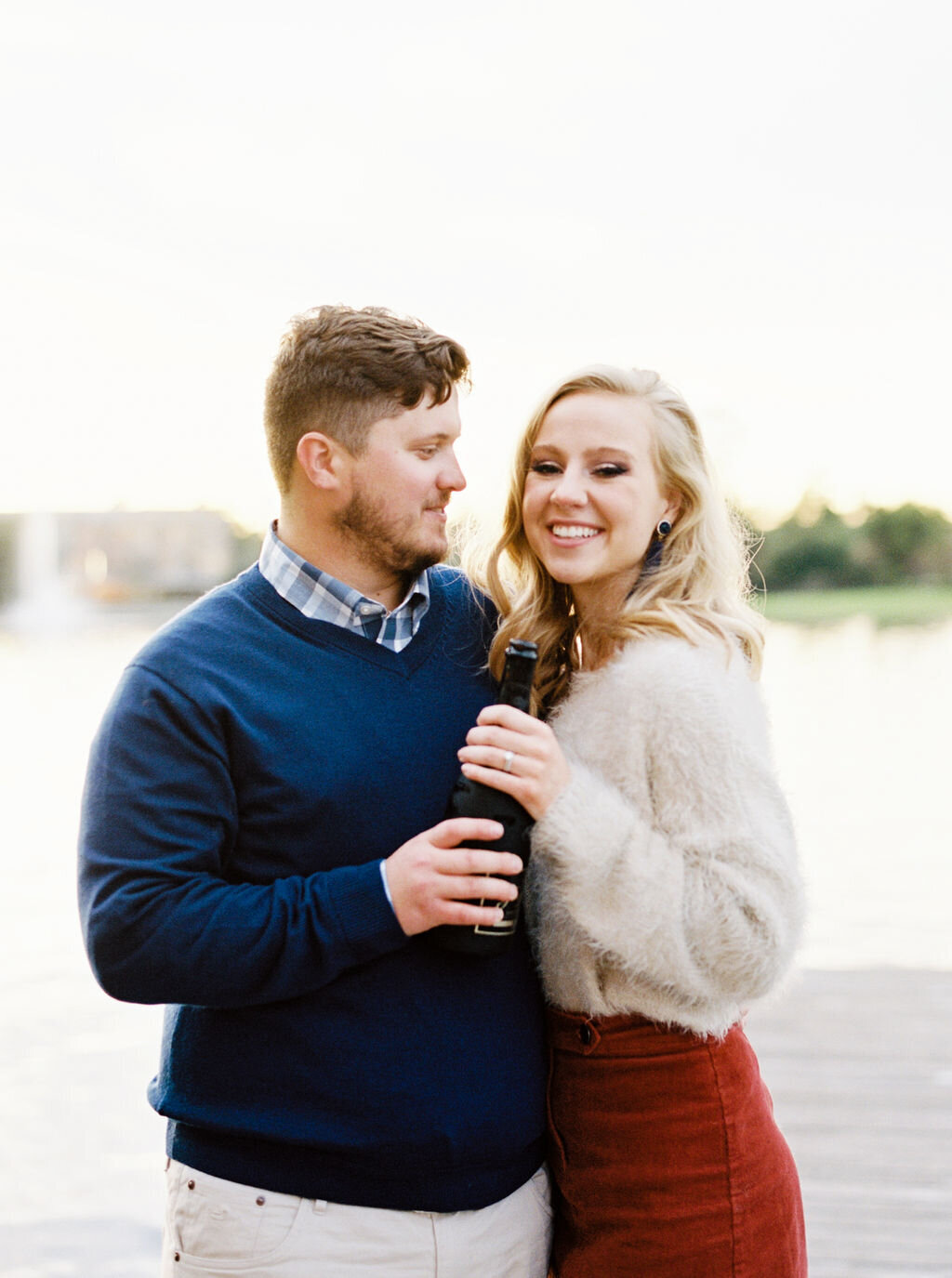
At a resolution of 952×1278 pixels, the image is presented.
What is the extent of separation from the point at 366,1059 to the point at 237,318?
23.6m

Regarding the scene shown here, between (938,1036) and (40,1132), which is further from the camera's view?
(938,1036)

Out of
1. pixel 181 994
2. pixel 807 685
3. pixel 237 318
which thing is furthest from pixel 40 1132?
pixel 237 318

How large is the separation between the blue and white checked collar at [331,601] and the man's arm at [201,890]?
22 cm

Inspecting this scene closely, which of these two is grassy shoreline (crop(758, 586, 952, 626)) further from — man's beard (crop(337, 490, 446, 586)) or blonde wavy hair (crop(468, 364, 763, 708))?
man's beard (crop(337, 490, 446, 586))

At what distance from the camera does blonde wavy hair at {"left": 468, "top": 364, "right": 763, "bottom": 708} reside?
160 cm

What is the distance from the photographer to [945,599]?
1289 inches

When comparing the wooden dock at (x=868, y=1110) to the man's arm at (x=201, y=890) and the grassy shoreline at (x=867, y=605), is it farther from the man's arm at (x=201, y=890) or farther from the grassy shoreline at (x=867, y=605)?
the grassy shoreline at (x=867, y=605)

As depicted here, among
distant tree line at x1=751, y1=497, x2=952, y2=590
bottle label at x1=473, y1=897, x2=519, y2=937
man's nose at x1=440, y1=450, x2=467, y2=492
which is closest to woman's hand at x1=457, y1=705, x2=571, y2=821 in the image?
bottle label at x1=473, y1=897, x2=519, y2=937

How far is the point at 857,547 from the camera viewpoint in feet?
98.3

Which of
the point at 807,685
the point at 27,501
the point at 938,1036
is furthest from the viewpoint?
the point at 27,501

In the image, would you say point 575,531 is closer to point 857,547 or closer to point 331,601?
point 331,601

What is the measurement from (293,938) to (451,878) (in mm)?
190

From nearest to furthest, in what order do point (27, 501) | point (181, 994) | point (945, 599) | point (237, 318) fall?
point (181, 994) → point (237, 318) → point (945, 599) → point (27, 501)

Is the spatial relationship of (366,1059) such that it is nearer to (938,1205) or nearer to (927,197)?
(938,1205)
